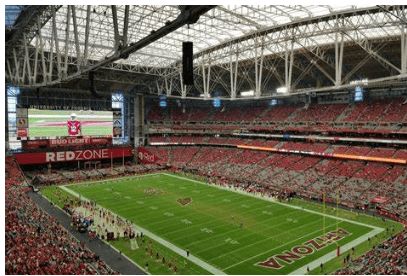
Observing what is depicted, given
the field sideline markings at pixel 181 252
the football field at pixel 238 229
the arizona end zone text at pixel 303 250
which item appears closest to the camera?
the field sideline markings at pixel 181 252

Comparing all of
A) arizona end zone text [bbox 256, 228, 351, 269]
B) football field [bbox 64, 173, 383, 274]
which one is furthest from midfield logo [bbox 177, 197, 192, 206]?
arizona end zone text [bbox 256, 228, 351, 269]

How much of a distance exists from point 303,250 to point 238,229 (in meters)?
6.64

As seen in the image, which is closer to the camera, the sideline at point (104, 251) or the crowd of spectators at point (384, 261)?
the crowd of spectators at point (384, 261)

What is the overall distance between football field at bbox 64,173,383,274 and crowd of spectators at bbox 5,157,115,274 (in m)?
7.08

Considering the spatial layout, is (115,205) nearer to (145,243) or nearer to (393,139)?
(145,243)

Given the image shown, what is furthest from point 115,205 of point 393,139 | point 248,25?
point 393,139

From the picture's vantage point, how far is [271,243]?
29188mm

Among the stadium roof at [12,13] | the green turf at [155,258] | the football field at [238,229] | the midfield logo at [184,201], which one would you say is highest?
the stadium roof at [12,13]

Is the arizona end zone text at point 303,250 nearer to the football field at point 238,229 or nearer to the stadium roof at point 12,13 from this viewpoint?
the football field at point 238,229

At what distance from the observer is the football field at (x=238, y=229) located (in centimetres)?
2616

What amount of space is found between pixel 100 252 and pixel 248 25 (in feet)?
110

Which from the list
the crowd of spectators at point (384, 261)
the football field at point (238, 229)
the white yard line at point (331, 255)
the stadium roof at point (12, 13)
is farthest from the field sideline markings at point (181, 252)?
the stadium roof at point (12, 13)

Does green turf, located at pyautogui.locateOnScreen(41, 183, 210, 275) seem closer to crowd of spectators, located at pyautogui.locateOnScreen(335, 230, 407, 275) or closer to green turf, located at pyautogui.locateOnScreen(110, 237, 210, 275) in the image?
green turf, located at pyautogui.locateOnScreen(110, 237, 210, 275)

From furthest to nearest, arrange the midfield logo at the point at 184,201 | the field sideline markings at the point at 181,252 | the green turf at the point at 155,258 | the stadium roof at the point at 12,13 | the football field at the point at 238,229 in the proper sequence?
the midfield logo at the point at 184,201 < the stadium roof at the point at 12,13 < the football field at the point at 238,229 < the field sideline markings at the point at 181,252 < the green turf at the point at 155,258
